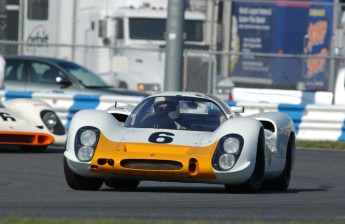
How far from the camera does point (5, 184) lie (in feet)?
36.3

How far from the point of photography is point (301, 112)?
19766 millimetres

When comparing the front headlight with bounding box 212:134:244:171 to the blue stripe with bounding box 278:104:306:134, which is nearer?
the front headlight with bounding box 212:134:244:171

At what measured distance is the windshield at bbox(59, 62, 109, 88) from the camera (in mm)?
22312

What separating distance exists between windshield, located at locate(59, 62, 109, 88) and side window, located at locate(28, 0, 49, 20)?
13.6 ft

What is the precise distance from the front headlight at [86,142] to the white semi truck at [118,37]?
1412cm

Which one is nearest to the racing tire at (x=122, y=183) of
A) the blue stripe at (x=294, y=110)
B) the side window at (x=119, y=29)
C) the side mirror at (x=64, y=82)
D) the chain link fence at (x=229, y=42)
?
the blue stripe at (x=294, y=110)

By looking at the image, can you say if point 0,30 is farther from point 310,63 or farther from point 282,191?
point 282,191

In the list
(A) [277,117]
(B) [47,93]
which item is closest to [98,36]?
(B) [47,93]

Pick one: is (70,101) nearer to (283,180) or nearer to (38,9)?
(38,9)

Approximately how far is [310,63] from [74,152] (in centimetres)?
1748

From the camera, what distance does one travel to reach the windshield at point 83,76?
73.2 ft

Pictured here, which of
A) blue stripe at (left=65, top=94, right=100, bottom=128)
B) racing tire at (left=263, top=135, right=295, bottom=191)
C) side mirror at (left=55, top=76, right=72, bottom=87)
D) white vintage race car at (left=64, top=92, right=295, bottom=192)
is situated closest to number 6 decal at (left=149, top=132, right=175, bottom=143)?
white vintage race car at (left=64, top=92, right=295, bottom=192)

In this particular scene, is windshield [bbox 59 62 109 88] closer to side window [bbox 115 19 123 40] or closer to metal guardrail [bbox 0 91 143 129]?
metal guardrail [bbox 0 91 143 129]

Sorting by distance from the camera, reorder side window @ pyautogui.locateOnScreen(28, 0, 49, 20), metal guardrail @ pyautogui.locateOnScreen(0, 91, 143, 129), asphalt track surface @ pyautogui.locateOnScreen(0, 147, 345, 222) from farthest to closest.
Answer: side window @ pyautogui.locateOnScreen(28, 0, 49, 20) → metal guardrail @ pyautogui.locateOnScreen(0, 91, 143, 129) → asphalt track surface @ pyautogui.locateOnScreen(0, 147, 345, 222)
